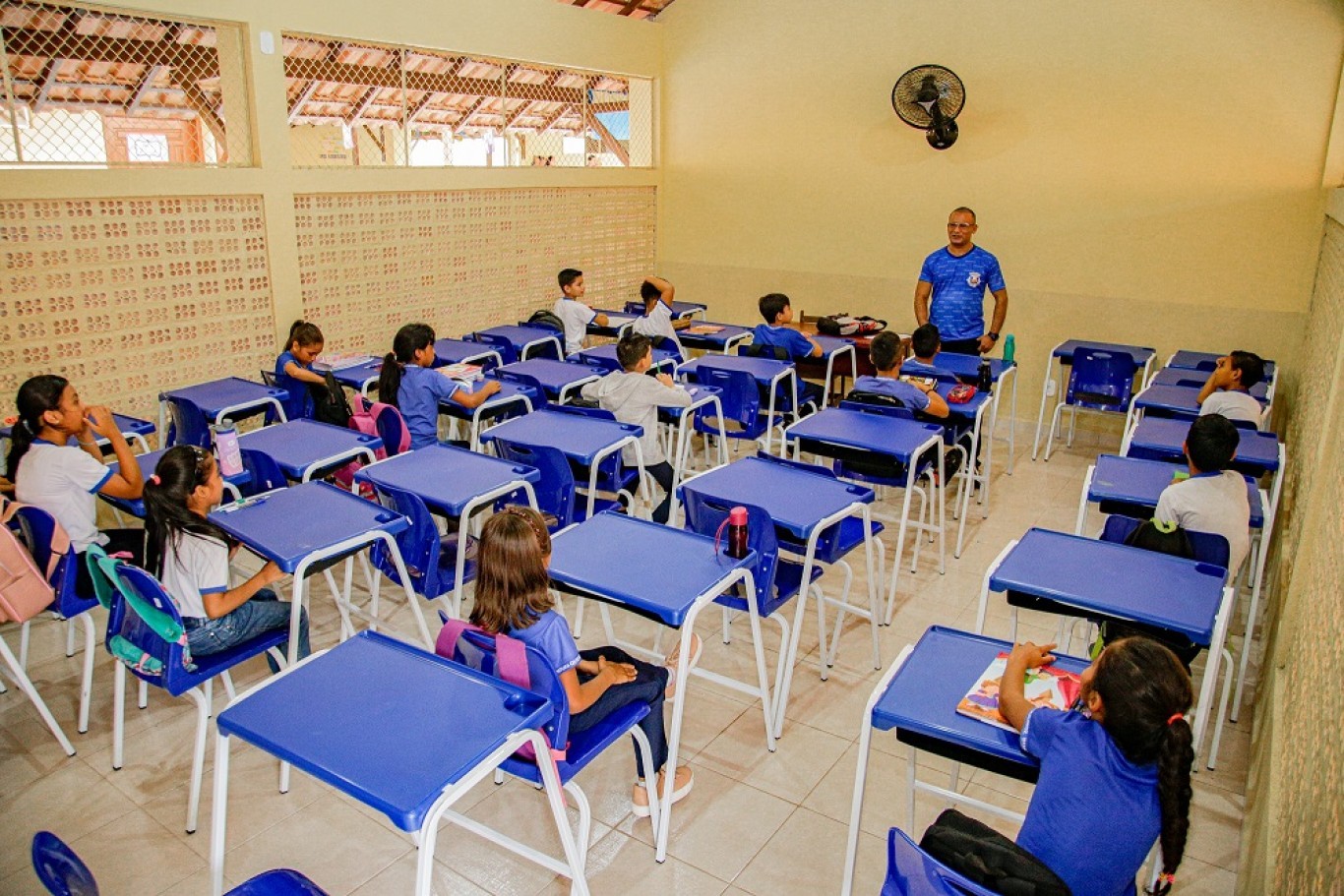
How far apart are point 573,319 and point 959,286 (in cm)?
290

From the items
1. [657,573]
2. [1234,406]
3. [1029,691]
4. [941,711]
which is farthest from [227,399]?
[1234,406]

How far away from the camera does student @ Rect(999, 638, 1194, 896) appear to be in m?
1.83

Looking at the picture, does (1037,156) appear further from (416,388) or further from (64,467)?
(64,467)

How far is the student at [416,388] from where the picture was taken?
4871 mm

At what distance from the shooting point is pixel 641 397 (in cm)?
470

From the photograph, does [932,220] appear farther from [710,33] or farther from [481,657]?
[481,657]

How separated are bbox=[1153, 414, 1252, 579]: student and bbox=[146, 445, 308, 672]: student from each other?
315cm

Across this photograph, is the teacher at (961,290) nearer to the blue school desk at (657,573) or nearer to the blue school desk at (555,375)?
the blue school desk at (555,375)

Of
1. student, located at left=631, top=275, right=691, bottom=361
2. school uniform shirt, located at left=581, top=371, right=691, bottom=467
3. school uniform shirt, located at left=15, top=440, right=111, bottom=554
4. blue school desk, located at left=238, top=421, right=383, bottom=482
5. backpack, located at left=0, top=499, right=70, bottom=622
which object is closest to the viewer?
backpack, located at left=0, top=499, right=70, bottom=622

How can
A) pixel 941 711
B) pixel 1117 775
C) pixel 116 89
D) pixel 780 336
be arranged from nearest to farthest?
pixel 1117 775
pixel 941 711
pixel 780 336
pixel 116 89

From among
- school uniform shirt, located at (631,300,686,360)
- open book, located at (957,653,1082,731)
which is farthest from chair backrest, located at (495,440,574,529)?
school uniform shirt, located at (631,300,686,360)

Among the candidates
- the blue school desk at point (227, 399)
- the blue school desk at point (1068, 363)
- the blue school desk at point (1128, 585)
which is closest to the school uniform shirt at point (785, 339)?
the blue school desk at point (1068, 363)

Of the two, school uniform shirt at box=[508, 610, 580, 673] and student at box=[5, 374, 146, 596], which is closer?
school uniform shirt at box=[508, 610, 580, 673]

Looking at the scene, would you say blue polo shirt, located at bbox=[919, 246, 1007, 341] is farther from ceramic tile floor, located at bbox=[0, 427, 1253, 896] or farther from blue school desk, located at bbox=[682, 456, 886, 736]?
ceramic tile floor, located at bbox=[0, 427, 1253, 896]
